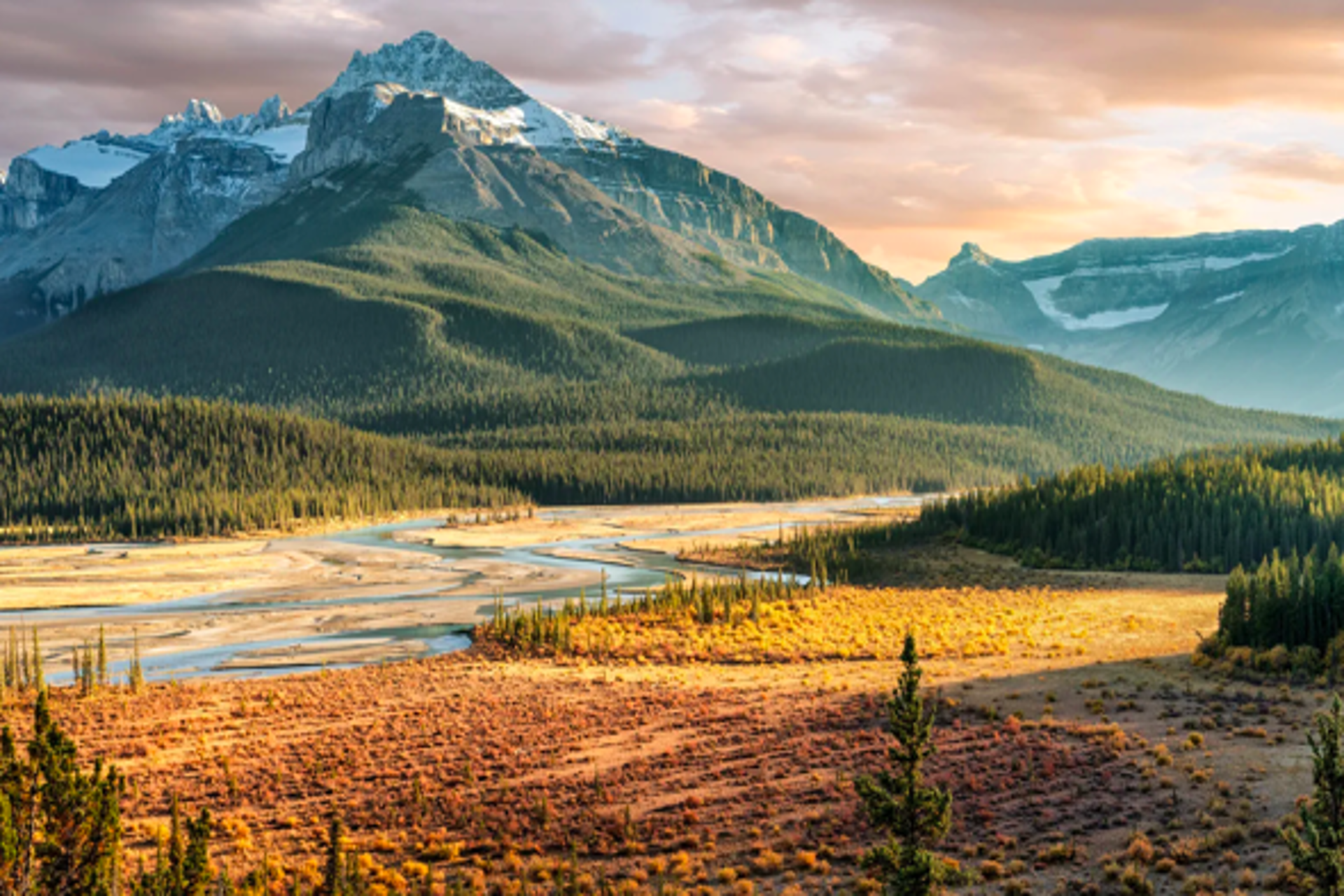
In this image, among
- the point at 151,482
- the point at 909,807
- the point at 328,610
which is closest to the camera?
the point at 909,807

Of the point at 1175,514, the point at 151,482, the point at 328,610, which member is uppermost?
the point at 151,482

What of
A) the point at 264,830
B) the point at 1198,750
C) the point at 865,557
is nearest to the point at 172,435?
the point at 865,557

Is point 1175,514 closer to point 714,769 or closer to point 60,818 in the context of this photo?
point 714,769

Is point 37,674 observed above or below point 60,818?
below

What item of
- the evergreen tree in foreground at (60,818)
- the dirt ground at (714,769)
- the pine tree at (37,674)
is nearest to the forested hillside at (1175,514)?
the dirt ground at (714,769)

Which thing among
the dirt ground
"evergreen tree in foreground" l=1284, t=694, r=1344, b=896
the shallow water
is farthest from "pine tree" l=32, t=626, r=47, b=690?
"evergreen tree in foreground" l=1284, t=694, r=1344, b=896

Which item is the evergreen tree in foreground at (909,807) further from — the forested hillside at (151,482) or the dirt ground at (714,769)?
the forested hillside at (151,482)

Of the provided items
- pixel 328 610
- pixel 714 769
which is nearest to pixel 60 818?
pixel 714 769

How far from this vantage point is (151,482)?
176875mm

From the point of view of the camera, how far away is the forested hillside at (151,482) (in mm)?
159375

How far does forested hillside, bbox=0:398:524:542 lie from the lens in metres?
159

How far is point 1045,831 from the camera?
3722 centimetres

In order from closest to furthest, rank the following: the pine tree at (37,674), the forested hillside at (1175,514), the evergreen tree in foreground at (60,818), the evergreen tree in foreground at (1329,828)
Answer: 1. the evergreen tree in foreground at (1329,828)
2. the evergreen tree in foreground at (60,818)
3. the pine tree at (37,674)
4. the forested hillside at (1175,514)

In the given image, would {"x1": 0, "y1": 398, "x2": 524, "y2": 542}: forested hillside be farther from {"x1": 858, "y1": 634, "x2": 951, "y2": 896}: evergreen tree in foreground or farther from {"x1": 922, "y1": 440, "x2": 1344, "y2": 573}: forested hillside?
{"x1": 858, "y1": 634, "x2": 951, "y2": 896}: evergreen tree in foreground
